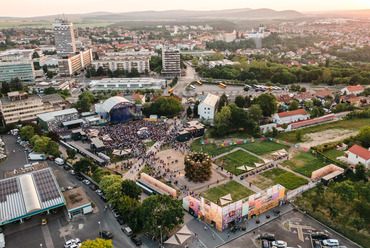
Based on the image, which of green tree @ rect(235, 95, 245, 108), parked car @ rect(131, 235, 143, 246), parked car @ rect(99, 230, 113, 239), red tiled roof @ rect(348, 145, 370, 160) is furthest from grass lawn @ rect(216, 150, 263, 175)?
green tree @ rect(235, 95, 245, 108)

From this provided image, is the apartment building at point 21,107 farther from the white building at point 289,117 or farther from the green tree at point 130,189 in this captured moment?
the white building at point 289,117

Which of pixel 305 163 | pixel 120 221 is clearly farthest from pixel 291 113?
pixel 120 221

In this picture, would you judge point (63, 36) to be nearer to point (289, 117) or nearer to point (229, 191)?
point (289, 117)

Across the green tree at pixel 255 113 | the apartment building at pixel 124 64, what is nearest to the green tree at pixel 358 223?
the green tree at pixel 255 113

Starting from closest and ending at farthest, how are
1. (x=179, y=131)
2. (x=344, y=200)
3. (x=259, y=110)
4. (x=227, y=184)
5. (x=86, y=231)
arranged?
(x=86, y=231), (x=344, y=200), (x=227, y=184), (x=179, y=131), (x=259, y=110)

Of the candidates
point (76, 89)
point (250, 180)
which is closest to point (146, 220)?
point (250, 180)

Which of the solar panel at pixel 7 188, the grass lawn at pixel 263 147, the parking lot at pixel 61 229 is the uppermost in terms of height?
the solar panel at pixel 7 188

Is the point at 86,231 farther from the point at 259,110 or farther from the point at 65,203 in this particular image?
the point at 259,110
